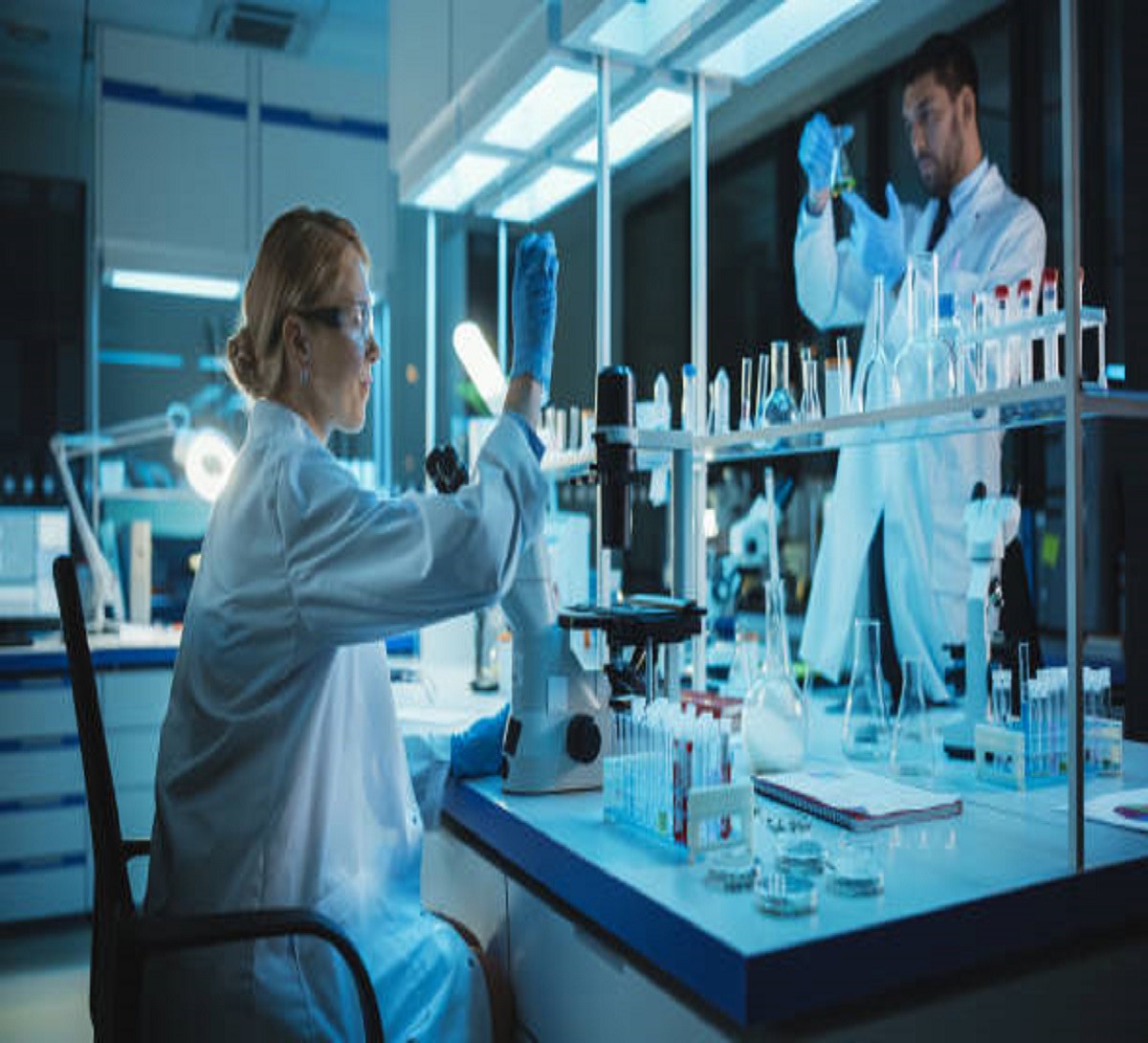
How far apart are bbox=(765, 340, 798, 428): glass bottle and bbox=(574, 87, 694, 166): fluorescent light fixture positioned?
0.64m

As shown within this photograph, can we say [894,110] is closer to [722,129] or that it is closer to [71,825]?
[722,129]

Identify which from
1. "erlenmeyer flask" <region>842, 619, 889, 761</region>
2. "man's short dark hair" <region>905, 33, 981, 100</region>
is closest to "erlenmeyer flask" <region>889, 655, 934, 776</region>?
"erlenmeyer flask" <region>842, 619, 889, 761</region>

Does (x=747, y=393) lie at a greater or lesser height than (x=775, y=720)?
greater

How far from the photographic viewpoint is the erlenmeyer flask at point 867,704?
1.54 metres

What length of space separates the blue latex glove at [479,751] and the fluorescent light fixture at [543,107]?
1.21 m

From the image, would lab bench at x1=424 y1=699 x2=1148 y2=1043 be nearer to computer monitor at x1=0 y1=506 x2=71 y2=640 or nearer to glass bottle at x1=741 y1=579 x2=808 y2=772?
glass bottle at x1=741 y1=579 x2=808 y2=772

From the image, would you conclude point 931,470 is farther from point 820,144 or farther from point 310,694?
point 310,694

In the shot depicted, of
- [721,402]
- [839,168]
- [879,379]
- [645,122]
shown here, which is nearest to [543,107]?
[645,122]

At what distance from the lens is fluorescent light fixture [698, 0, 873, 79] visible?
1541 mm

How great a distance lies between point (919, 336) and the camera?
1327 millimetres

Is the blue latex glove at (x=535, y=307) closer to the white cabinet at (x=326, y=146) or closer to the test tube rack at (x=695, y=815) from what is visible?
the test tube rack at (x=695, y=815)

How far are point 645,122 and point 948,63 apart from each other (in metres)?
0.88

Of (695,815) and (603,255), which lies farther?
(603,255)

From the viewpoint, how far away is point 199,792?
3.74 ft
